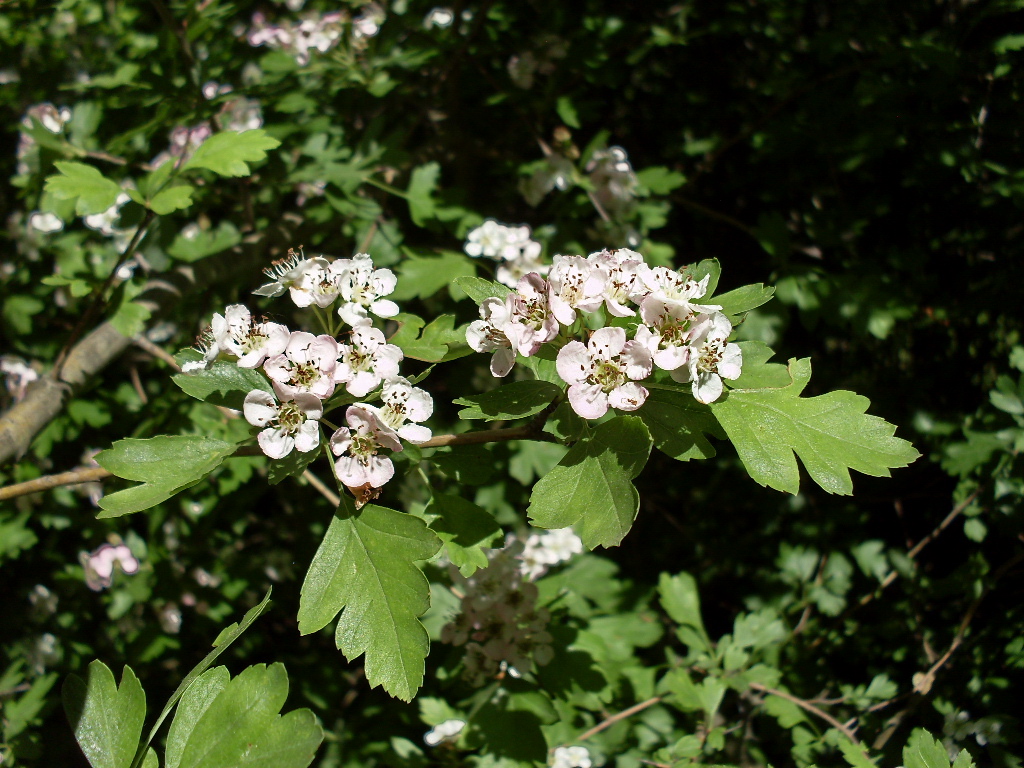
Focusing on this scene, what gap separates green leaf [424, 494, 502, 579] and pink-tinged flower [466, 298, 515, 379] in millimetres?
261

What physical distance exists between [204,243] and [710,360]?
171cm

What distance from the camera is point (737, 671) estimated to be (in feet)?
6.73

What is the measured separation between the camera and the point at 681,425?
1128 millimetres

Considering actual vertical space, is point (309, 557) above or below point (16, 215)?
below

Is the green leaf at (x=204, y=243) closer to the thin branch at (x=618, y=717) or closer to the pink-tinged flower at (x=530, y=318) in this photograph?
the pink-tinged flower at (x=530, y=318)

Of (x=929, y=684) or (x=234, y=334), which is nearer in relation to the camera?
(x=234, y=334)

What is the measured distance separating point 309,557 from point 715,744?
1.47 meters

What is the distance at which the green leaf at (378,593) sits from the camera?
111cm

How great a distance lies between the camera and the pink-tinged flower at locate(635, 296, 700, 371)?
1085 millimetres

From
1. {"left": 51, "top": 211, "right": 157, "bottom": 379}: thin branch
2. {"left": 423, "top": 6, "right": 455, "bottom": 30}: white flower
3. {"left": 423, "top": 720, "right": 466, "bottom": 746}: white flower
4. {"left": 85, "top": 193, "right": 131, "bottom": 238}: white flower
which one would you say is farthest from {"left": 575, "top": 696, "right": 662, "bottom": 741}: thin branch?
{"left": 423, "top": 6, "right": 455, "bottom": 30}: white flower

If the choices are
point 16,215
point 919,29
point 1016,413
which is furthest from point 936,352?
point 16,215

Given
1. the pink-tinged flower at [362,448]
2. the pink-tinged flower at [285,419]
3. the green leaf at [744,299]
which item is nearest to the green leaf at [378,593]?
the pink-tinged flower at [362,448]

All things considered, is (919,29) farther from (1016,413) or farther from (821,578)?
(821,578)

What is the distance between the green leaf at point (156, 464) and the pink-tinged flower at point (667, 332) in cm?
70
